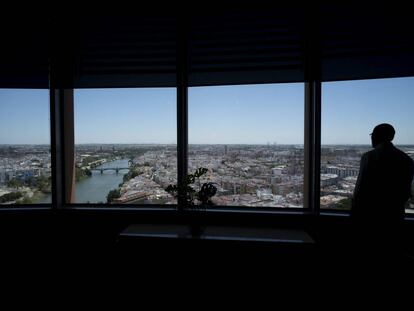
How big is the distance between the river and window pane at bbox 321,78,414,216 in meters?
2.42

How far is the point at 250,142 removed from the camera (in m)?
2.90

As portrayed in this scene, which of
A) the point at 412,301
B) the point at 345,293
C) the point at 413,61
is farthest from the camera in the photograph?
the point at 413,61

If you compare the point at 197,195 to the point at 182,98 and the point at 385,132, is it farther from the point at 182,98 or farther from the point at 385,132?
the point at 385,132

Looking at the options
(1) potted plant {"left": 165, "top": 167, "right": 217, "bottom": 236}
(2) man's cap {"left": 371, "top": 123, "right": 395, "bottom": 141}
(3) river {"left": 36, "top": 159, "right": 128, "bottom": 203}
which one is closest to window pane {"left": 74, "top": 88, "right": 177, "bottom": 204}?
(3) river {"left": 36, "top": 159, "right": 128, "bottom": 203}

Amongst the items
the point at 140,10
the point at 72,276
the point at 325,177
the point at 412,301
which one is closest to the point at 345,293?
the point at 412,301

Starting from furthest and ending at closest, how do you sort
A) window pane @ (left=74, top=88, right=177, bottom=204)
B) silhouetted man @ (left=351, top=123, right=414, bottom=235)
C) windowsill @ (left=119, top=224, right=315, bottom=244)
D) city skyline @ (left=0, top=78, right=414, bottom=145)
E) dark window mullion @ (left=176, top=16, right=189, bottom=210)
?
1. window pane @ (left=74, top=88, right=177, bottom=204)
2. dark window mullion @ (left=176, top=16, right=189, bottom=210)
3. city skyline @ (left=0, top=78, right=414, bottom=145)
4. windowsill @ (left=119, top=224, right=315, bottom=244)
5. silhouetted man @ (left=351, top=123, right=414, bottom=235)

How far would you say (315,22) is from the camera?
2609 mm

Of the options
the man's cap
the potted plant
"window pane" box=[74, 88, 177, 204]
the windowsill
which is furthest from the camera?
"window pane" box=[74, 88, 177, 204]

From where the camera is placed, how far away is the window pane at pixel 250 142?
9.25 ft

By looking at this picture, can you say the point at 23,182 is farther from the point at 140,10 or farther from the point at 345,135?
the point at 345,135

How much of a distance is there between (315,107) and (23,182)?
355cm

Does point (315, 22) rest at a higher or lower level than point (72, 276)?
higher

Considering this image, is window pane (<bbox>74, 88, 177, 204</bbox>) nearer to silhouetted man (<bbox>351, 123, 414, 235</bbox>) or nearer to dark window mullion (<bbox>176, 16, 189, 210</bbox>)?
dark window mullion (<bbox>176, 16, 189, 210</bbox>)

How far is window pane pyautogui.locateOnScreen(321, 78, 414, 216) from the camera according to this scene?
2.60 metres
